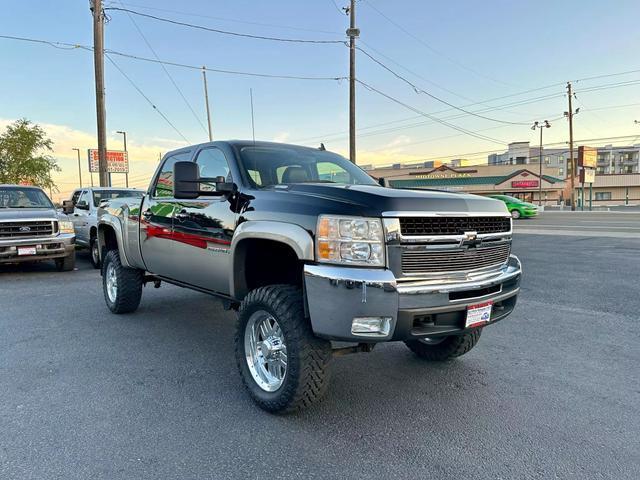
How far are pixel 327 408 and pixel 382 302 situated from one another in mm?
1072

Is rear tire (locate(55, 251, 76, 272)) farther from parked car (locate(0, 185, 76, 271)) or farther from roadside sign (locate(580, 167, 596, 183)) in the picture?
roadside sign (locate(580, 167, 596, 183))

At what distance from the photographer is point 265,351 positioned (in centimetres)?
349

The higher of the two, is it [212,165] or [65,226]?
[212,165]

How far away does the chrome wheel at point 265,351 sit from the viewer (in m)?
3.41

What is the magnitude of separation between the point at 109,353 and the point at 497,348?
3812mm

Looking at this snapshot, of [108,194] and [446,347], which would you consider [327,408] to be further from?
[108,194]

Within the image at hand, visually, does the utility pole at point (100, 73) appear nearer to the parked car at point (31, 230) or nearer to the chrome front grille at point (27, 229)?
the parked car at point (31, 230)

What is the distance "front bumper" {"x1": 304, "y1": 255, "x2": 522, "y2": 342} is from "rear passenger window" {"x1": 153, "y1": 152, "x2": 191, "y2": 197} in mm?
2541

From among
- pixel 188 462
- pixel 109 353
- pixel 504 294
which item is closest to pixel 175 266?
pixel 109 353

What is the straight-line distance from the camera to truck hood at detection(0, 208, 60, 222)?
8.73 metres

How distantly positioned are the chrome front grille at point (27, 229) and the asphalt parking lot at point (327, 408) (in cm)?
345

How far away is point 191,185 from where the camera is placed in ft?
12.8

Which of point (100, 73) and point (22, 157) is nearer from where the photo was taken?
point (100, 73)

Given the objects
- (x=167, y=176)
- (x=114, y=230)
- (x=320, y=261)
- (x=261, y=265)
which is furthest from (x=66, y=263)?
(x=320, y=261)
